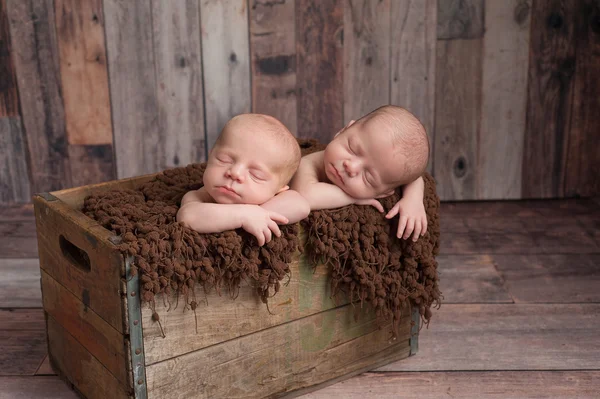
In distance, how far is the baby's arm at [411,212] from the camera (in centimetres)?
127

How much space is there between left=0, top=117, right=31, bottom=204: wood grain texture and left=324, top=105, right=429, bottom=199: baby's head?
1329 millimetres

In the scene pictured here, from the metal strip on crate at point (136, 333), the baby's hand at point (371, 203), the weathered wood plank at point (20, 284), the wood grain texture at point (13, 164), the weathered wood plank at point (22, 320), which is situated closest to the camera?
the metal strip on crate at point (136, 333)

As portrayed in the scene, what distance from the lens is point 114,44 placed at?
2.14 m

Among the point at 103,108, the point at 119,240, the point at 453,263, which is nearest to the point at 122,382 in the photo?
the point at 119,240

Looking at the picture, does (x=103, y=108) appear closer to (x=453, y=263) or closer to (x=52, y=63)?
(x=52, y=63)

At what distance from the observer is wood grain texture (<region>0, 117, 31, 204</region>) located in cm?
224

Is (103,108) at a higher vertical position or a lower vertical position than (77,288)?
higher

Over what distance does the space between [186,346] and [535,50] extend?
153 centimetres

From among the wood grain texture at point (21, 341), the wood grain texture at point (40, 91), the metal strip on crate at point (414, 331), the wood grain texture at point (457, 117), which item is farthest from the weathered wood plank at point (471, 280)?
the wood grain texture at point (40, 91)

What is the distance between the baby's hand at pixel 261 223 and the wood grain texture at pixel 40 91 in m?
1.28

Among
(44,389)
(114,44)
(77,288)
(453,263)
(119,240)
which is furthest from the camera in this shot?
(114,44)

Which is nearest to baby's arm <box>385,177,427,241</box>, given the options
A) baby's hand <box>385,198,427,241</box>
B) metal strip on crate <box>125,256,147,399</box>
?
baby's hand <box>385,198,427,241</box>

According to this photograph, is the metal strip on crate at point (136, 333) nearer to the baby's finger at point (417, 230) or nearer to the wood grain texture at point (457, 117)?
the baby's finger at point (417, 230)

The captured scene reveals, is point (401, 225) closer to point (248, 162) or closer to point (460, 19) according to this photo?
point (248, 162)
